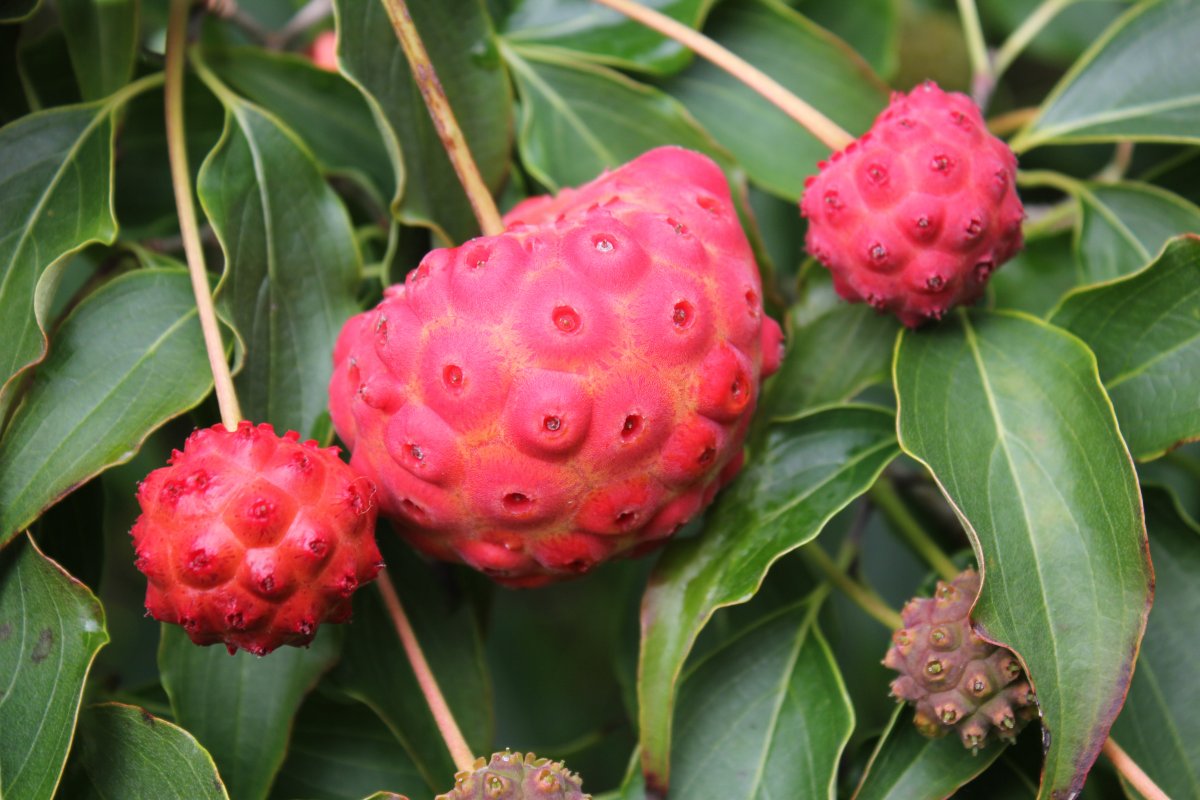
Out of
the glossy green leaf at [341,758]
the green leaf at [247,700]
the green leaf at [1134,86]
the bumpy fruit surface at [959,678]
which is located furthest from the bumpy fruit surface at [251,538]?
the green leaf at [1134,86]

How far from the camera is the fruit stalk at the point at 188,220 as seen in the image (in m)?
0.81

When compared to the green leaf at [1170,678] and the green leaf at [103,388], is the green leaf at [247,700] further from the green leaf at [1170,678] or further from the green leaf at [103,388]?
the green leaf at [1170,678]

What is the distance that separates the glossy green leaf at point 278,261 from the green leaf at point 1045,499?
47 cm

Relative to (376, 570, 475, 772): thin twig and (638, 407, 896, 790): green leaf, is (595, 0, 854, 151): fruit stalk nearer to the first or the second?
(638, 407, 896, 790): green leaf

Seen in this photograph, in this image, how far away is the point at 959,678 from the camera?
801 mm

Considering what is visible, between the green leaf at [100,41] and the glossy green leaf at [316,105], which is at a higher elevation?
the green leaf at [100,41]

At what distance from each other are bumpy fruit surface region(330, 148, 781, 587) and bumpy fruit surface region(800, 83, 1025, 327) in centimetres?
11

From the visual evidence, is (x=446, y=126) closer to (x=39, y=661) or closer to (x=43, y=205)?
(x=43, y=205)

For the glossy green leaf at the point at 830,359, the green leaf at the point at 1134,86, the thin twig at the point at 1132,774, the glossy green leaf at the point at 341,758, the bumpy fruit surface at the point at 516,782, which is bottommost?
the glossy green leaf at the point at 341,758

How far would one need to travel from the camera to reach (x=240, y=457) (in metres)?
0.73

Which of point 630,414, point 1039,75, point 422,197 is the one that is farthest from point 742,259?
point 1039,75

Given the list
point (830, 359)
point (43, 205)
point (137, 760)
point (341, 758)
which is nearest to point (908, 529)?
point (830, 359)

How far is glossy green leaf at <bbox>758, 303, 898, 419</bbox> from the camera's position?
3.28 feet

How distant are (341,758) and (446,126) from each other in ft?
1.83
